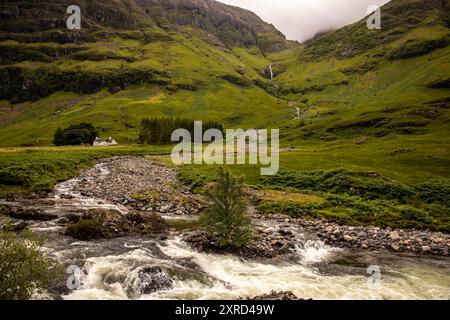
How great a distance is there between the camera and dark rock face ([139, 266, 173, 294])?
23.5 metres

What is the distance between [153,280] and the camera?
951 inches

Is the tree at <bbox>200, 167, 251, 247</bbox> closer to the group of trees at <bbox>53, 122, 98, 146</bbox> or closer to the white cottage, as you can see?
the white cottage

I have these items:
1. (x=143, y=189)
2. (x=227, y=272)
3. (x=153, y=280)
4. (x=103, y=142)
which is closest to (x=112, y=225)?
(x=153, y=280)

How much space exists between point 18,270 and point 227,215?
17.3 meters

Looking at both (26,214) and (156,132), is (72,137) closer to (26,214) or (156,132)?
(156,132)

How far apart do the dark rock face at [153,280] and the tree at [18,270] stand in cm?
587

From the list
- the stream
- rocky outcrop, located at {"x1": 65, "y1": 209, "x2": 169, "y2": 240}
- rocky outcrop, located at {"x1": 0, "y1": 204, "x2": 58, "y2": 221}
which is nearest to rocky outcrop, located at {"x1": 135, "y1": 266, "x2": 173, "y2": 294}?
the stream

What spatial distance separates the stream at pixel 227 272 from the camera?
76.7 feet

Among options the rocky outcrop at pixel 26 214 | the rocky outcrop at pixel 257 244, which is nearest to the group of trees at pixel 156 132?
the rocky outcrop at pixel 26 214

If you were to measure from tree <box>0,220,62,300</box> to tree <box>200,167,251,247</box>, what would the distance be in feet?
47.4

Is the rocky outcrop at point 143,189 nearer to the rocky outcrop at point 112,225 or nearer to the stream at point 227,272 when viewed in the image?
the rocky outcrop at point 112,225

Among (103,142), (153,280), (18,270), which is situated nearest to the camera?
(18,270)
